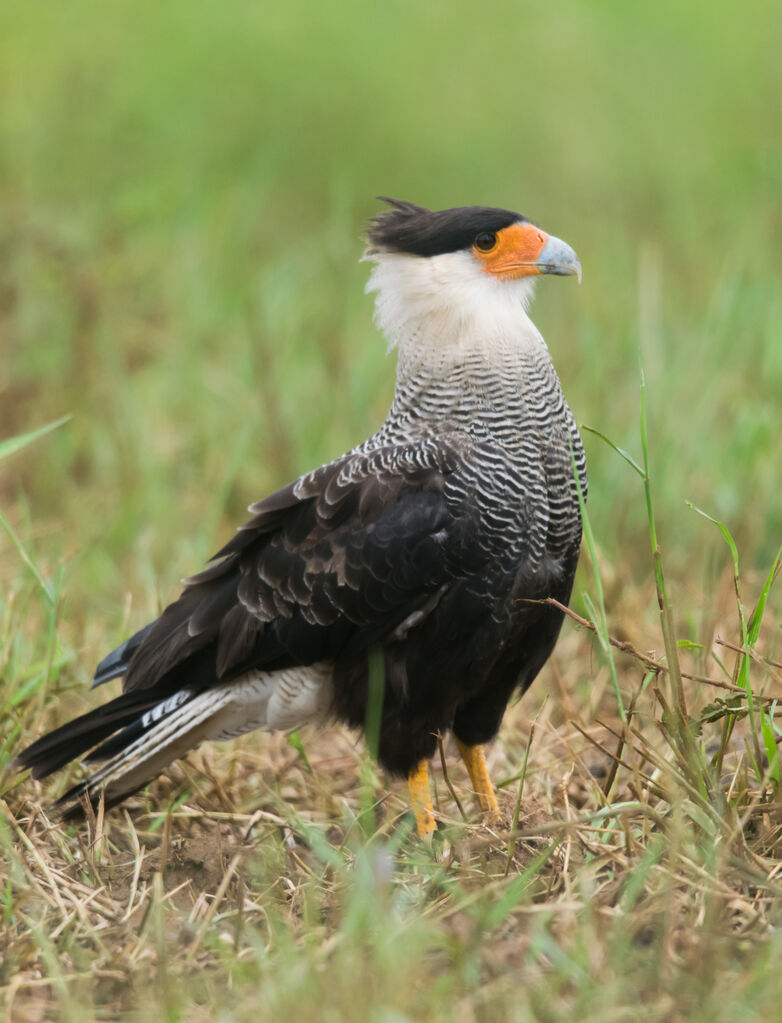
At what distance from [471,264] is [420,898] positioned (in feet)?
5.86

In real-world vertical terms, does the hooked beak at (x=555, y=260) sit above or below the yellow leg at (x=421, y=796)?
above

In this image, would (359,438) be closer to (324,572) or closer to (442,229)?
(442,229)

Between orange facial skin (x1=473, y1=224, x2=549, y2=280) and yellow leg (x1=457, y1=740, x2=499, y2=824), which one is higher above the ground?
orange facial skin (x1=473, y1=224, x2=549, y2=280)

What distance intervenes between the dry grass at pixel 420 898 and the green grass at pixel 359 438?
12mm

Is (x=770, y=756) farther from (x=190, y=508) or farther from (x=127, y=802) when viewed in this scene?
(x=190, y=508)

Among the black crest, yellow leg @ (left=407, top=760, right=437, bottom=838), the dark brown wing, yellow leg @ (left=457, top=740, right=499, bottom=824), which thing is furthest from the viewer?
yellow leg @ (left=457, top=740, right=499, bottom=824)

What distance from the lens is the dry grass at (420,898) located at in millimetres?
2295

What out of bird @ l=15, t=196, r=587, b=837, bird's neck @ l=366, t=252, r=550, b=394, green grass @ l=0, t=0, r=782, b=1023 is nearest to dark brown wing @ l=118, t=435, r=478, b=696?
bird @ l=15, t=196, r=587, b=837

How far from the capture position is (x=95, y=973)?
8.70 ft

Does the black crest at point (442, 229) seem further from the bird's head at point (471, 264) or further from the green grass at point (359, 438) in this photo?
the green grass at point (359, 438)

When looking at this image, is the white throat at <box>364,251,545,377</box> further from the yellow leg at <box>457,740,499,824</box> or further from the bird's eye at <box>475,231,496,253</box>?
the yellow leg at <box>457,740,499,824</box>

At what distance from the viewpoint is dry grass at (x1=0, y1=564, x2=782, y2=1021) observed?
2.29 metres

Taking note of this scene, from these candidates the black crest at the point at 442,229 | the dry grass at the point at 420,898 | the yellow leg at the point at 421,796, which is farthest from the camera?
the black crest at the point at 442,229

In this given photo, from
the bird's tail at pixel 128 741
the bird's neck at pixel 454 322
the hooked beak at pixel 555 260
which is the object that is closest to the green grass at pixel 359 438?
the bird's tail at pixel 128 741
